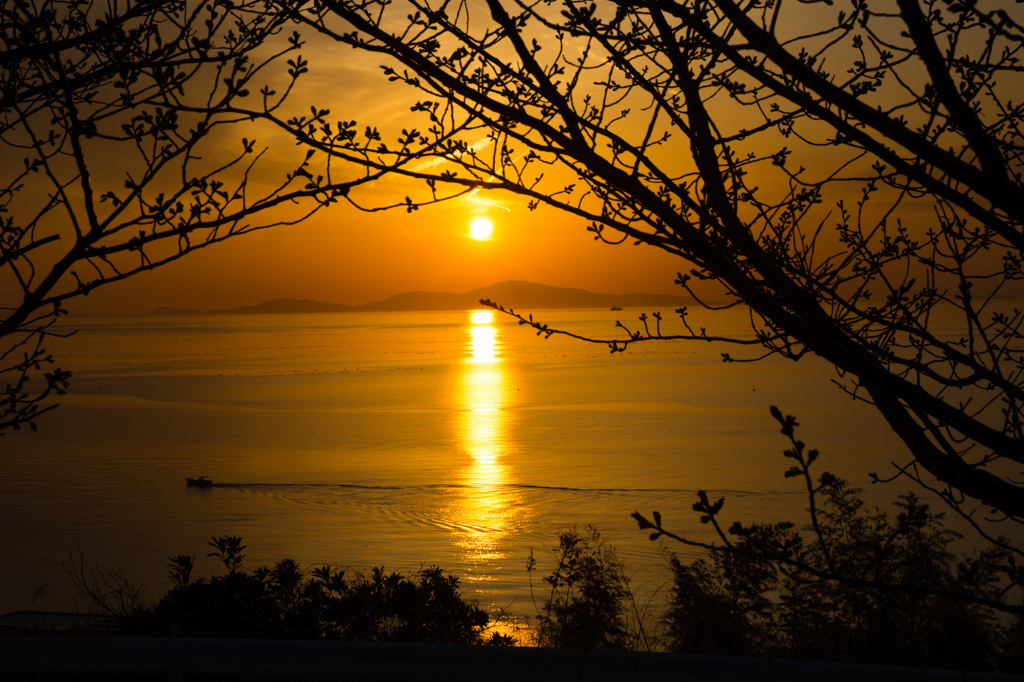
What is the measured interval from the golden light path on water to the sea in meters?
0.09

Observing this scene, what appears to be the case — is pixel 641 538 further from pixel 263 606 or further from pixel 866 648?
pixel 263 606

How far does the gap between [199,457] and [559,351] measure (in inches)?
2458

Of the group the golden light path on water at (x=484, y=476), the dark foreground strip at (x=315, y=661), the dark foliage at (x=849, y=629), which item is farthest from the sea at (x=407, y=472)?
the dark foliage at (x=849, y=629)

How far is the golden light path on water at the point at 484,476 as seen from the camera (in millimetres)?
15703

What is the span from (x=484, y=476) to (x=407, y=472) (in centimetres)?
222

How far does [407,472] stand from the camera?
75.9ft

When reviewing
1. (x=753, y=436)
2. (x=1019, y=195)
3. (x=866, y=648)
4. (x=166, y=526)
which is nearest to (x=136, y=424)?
(x=166, y=526)

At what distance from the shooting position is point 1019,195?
7.39ft

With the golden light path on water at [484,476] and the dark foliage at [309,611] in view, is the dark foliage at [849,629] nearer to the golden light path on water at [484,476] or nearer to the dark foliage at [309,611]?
the dark foliage at [309,611]

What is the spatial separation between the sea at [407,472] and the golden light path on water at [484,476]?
0.29 ft

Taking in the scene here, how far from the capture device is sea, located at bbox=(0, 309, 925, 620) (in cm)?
1523

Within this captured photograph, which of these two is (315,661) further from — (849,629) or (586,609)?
(849,629)

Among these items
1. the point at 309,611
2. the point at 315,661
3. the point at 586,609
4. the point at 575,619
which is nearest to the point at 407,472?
the point at 575,619

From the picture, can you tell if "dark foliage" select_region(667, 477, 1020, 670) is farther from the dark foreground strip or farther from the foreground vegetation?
the dark foreground strip
